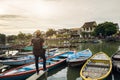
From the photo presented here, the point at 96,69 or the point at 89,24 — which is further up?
the point at 89,24

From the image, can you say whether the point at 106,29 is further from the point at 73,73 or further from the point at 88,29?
the point at 73,73

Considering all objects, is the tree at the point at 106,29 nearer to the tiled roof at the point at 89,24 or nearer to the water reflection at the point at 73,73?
the tiled roof at the point at 89,24

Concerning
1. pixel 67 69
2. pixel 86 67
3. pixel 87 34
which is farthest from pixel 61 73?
pixel 87 34

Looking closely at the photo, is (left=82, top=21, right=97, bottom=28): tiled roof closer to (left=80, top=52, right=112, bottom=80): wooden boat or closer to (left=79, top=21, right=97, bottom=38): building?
(left=79, top=21, right=97, bottom=38): building

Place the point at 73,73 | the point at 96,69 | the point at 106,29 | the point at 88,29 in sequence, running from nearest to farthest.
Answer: the point at 96,69 < the point at 73,73 < the point at 106,29 < the point at 88,29

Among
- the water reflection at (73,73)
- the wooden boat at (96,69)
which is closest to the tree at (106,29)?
the water reflection at (73,73)

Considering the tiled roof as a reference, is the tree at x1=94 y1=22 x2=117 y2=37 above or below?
below

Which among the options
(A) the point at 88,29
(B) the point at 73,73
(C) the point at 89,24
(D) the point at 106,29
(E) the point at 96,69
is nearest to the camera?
(E) the point at 96,69

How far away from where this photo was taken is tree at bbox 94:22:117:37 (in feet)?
212

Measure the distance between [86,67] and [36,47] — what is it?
5.74m

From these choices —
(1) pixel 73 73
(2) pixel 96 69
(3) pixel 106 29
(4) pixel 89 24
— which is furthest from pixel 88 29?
(2) pixel 96 69

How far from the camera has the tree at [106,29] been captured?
6469 cm

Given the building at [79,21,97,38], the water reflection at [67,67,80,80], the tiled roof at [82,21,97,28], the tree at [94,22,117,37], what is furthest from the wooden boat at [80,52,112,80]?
the tiled roof at [82,21,97,28]

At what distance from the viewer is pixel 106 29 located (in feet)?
213
